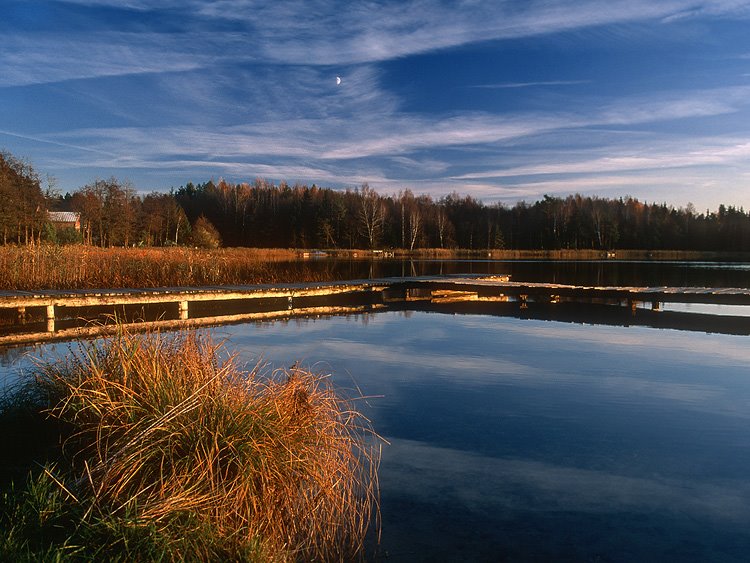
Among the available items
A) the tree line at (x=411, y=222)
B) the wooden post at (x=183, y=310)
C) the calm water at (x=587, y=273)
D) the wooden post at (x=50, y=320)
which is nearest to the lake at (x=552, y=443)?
the wooden post at (x=50, y=320)

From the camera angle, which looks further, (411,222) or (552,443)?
(411,222)

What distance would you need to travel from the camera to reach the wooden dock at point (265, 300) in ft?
39.5

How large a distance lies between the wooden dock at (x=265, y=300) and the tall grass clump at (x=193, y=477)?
4.97 meters

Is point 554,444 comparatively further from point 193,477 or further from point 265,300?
point 265,300

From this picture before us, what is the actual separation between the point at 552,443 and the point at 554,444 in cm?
3

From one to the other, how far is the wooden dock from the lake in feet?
10.0

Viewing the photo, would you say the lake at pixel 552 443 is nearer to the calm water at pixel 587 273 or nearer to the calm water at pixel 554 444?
the calm water at pixel 554 444

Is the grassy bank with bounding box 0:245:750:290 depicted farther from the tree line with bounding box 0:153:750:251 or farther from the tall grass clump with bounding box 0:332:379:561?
the tree line with bounding box 0:153:750:251

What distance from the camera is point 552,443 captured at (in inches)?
209

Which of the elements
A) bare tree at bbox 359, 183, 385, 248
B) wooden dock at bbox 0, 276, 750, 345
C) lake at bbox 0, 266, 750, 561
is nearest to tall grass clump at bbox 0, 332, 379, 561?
lake at bbox 0, 266, 750, 561

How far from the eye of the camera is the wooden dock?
12.0 meters

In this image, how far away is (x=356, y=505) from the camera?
12.9 ft

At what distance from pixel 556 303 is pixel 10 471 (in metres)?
15.8

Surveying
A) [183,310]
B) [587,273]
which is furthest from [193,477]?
[587,273]
